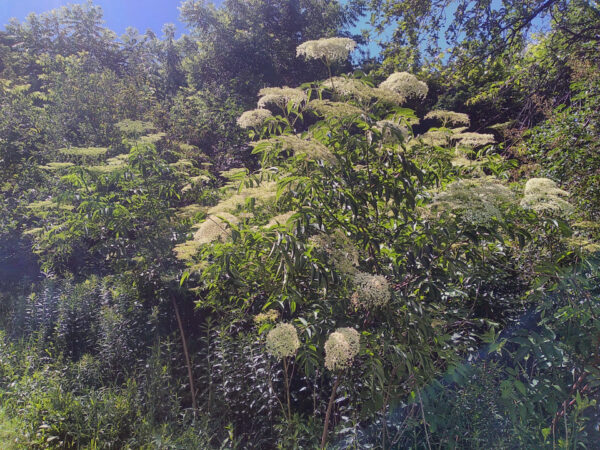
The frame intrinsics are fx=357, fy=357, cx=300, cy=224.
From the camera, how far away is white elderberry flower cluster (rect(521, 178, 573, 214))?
163cm

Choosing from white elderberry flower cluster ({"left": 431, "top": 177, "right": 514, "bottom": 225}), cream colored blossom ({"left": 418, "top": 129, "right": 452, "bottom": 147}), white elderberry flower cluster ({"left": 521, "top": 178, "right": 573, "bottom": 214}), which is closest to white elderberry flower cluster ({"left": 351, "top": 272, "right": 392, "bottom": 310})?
white elderberry flower cluster ({"left": 431, "top": 177, "right": 514, "bottom": 225})

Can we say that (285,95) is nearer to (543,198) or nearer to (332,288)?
(332,288)

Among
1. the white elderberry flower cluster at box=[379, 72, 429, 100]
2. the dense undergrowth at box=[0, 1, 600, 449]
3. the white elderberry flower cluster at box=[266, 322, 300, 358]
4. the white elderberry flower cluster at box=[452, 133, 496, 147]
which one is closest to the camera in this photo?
the white elderberry flower cluster at box=[266, 322, 300, 358]

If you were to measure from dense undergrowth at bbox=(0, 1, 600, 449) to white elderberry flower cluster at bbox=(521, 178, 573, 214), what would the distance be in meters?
0.01

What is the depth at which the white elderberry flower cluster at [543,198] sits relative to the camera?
64.4 inches

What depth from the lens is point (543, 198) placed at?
5.69 ft

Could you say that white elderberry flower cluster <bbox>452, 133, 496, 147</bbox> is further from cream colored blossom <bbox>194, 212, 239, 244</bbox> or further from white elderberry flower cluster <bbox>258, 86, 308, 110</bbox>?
cream colored blossom <bbox>194, 212, 239, 244</bbox>

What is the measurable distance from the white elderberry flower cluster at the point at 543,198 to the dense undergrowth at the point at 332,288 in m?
0.01

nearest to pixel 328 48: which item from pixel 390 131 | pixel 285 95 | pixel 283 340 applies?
pixel 285 95

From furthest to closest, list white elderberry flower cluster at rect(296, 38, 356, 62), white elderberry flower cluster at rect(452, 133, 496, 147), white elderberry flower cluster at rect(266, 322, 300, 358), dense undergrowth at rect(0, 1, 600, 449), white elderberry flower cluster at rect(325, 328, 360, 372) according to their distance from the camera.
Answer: white elderberry flower cluster at rect(452, 133, 496, 147) → white elderberry flower cluster at rect(296, 38, 356, 62) → dense undergrowth at rect(0, 1, 600, 449) → white elderberry flower cluster at rect(266, 322, 300, 358) → white elderberry flower cluster at rect(325, 328, 360, 372)

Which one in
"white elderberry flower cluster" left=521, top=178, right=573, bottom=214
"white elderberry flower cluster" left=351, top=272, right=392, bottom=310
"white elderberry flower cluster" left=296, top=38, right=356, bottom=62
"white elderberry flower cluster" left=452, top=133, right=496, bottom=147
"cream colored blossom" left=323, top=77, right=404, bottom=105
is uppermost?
"white elderberry flower cluster" left=296, top=38, right=356, bottom=62

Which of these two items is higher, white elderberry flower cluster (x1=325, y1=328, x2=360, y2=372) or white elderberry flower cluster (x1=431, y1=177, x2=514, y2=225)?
white elderberry flower cluster (x1=431, y1=177, x2=514, y2=225)

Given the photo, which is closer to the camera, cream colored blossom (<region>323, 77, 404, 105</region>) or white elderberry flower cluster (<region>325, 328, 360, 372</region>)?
white elderberry flower cluster (<region>325, 328, 360, 372</region>)

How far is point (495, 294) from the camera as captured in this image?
3248 mm
